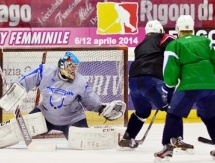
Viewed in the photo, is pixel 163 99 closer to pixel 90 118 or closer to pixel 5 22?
pixel 90 118

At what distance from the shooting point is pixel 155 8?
27.8 ft

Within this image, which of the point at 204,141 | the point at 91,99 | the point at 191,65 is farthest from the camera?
the point at 204,141

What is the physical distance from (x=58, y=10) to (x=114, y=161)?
3.38 metres

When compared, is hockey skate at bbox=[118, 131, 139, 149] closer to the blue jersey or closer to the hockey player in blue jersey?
the hockey player in blue jersey

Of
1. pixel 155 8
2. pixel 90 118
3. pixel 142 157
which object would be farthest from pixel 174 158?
pixel 155 8

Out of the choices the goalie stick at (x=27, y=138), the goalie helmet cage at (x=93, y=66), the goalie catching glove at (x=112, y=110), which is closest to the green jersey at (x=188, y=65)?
the goalie catching glove at (x=112, y=110)

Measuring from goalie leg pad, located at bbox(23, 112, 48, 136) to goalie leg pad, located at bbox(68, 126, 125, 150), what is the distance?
0.27 metres

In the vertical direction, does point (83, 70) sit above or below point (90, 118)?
above

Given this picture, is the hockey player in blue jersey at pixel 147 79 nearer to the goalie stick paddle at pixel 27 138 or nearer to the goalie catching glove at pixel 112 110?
the goalie catching glove at pixel 112 110

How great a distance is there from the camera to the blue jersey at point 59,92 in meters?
6.08

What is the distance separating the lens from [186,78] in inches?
205

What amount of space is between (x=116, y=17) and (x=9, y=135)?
8.90 feet

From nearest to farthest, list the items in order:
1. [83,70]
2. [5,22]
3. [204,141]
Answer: [204,141] → [83,70] → [5,22]

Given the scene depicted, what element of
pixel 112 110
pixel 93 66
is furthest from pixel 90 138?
pixel 93 66
